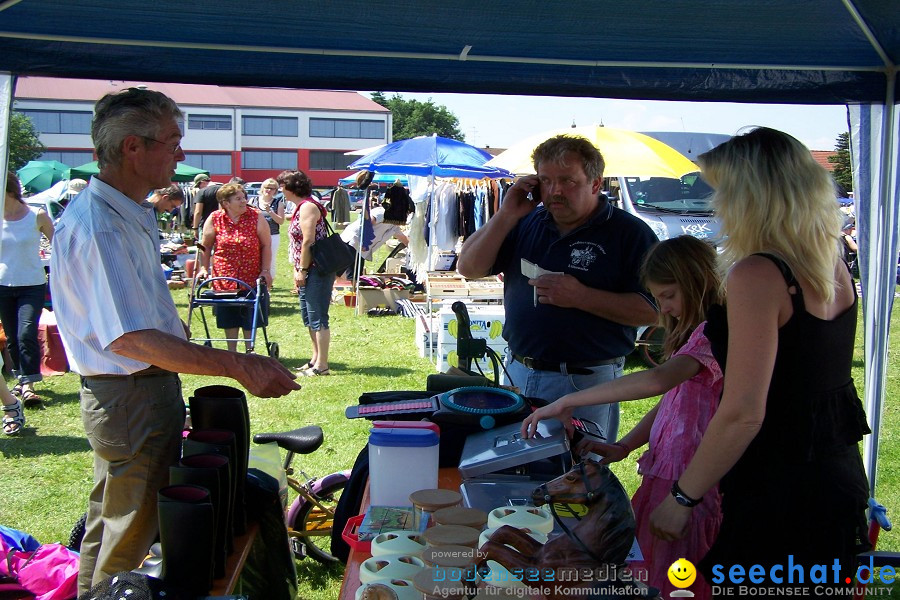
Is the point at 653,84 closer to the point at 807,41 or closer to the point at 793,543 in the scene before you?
the point at 807,41

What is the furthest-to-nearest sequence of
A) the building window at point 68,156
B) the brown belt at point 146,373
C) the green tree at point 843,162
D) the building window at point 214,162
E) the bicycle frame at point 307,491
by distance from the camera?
the building window at point 214,162, the building window at point 68,156, the green tree at point 843,162, the bicycle frame at point 307,491, the brown belt at point 146,373

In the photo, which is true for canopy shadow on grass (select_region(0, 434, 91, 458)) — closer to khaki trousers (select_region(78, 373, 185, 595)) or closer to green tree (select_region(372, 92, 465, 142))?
khaki trousers (select_region(78, 373, 185, 595))

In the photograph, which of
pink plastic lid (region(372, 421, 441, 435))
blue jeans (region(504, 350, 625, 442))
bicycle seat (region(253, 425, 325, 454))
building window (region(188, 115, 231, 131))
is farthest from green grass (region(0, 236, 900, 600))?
building window (region(188, 115, 231, 131))

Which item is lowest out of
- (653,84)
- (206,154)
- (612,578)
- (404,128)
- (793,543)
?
(793,543)

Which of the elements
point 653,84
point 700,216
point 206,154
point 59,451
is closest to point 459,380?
point 653,84

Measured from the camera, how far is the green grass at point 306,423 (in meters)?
3.80

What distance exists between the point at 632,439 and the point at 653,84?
1.74m

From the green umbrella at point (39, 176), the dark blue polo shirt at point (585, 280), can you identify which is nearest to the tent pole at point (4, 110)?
the dark blue polo shirt at point (585, 280)

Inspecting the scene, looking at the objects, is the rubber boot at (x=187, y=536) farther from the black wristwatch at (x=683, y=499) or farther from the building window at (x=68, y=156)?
the building window at (x=68, y=156)

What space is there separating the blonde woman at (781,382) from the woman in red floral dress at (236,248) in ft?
17.1

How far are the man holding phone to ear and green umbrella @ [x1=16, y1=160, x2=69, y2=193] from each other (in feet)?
61.3

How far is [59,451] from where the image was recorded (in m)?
4.71

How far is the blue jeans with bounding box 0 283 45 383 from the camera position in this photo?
5312mm

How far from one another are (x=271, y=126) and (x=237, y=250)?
61.6 meters
